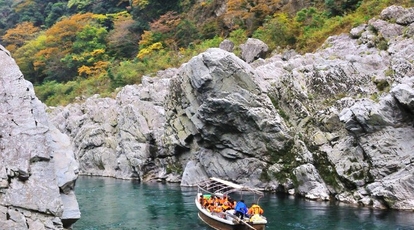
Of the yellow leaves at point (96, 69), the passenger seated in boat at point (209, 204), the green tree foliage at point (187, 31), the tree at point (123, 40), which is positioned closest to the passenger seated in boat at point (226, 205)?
the passenger seated in boat at point (209, 204)

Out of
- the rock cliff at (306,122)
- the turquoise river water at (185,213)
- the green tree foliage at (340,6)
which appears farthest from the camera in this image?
the green tree foliage at (340,6)

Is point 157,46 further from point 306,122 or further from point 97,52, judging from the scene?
point 306,122

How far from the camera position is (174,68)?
6944cm

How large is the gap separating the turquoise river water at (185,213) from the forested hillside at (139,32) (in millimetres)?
22956

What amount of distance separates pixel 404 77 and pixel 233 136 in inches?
611

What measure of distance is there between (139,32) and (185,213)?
2237 inches

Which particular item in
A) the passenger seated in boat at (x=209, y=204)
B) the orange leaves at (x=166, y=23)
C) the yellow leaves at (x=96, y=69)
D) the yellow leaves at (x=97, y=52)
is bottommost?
the passenger seated in boat at (x=209, y=204)

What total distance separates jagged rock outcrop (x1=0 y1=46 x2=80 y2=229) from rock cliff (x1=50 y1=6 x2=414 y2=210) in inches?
862

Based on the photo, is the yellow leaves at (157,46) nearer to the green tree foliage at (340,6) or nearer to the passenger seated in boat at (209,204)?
the green tree foliage at (340,6)

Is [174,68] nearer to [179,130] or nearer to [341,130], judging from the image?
[179,130]

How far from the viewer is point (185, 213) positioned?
34.6 m

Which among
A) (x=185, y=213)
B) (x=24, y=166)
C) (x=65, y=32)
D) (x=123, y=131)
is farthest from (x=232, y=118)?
(x=65, y=32)

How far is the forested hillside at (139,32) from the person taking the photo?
57031 millimetres

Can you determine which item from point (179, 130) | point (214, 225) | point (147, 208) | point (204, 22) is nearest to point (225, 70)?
point (179, 130)
